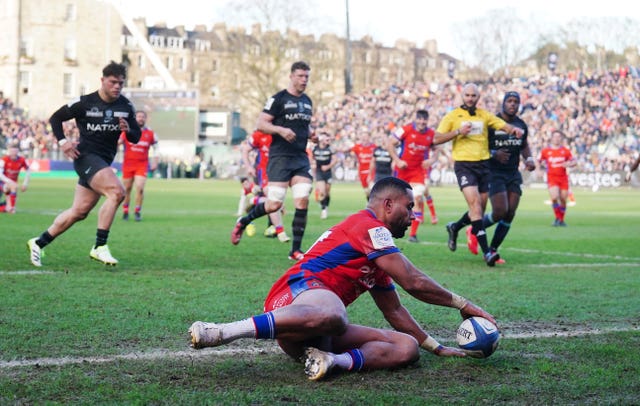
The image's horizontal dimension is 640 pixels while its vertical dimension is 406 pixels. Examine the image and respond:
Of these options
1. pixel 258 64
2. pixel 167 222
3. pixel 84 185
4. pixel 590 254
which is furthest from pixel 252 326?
pixel 258 64

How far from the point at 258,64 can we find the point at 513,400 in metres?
74.9

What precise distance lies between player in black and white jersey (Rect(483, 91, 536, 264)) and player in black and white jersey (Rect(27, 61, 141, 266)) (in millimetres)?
4999

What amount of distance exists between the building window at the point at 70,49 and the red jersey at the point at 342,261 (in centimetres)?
9136

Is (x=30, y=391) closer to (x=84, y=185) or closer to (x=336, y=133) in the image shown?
(x=84, y=185)

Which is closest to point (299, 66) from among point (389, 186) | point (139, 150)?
point (389, 186)

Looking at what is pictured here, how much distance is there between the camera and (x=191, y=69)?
413 ft

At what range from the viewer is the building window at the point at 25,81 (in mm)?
89988

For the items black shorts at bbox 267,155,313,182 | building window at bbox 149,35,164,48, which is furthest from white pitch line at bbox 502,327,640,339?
building window at bbox 149,35,164,48

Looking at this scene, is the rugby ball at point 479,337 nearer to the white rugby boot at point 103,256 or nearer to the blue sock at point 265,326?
the blue sock at point 265,326

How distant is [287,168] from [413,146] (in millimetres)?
6579

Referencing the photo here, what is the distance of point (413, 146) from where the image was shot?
61.0 ft

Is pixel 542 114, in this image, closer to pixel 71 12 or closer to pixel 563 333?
pixel 563 333

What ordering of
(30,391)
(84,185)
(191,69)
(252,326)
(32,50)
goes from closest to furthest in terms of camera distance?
(30,391) → (252,326) → (84,185) → (32,50) → (191,69)

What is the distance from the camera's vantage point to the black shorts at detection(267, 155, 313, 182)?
12477mm
